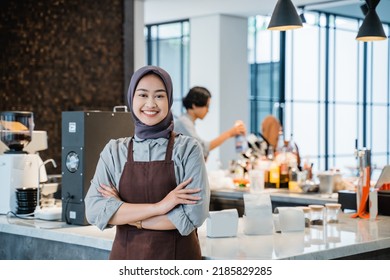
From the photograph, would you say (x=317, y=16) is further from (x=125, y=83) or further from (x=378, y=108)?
(x=125, y=83)

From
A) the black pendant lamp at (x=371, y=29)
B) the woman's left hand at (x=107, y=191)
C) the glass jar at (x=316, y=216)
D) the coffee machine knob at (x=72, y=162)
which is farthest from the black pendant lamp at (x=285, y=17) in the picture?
the woman's left hand at (x=107, y=191)

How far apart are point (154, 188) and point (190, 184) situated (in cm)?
11

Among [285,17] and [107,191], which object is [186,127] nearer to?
[285,17]

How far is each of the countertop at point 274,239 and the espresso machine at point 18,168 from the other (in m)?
0.17

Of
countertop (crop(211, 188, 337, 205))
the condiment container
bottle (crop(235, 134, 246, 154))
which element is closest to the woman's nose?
the condiment container

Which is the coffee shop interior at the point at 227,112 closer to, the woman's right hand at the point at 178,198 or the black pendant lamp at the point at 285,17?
the black pendant lamp at the point at 285,17

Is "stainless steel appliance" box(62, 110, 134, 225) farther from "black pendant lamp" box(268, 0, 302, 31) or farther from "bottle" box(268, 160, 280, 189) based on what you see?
"bottle" box(268, 160, 280, 189)

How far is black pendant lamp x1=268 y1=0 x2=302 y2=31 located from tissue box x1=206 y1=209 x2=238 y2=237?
1365 mm

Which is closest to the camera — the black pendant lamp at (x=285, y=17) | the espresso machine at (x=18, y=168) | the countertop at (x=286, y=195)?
the espresso machine at (x=18, y=168)

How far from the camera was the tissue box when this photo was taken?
258 centimetres

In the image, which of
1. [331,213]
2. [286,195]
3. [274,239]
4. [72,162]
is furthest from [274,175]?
[274,239]

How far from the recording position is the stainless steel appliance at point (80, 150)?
294 cm

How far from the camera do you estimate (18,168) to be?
332cm
